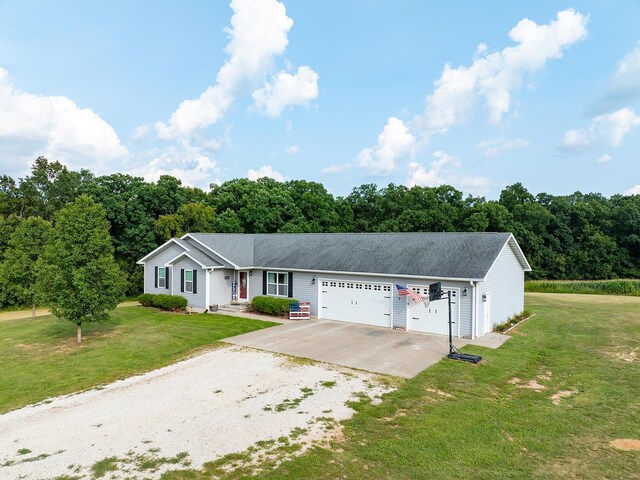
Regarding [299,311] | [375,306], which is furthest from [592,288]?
[299,311]

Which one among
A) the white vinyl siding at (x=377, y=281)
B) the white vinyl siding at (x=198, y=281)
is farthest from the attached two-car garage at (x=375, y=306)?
the white vinyl siding at (x=198, y=281)

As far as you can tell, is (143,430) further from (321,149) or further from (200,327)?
(321,149)

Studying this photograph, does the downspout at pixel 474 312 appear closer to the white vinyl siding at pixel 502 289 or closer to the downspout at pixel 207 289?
the white vinyl siding at pixel 502 289

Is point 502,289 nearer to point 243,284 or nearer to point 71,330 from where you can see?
point 243,284

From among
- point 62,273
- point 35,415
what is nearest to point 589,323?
point 35,415

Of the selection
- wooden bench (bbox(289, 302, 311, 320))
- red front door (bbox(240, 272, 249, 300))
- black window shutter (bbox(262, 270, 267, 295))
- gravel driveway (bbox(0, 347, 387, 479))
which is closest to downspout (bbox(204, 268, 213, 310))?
red front door (bbox(240, 272, 249, 300))

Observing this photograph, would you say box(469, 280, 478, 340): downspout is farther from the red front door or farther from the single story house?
the red front door
